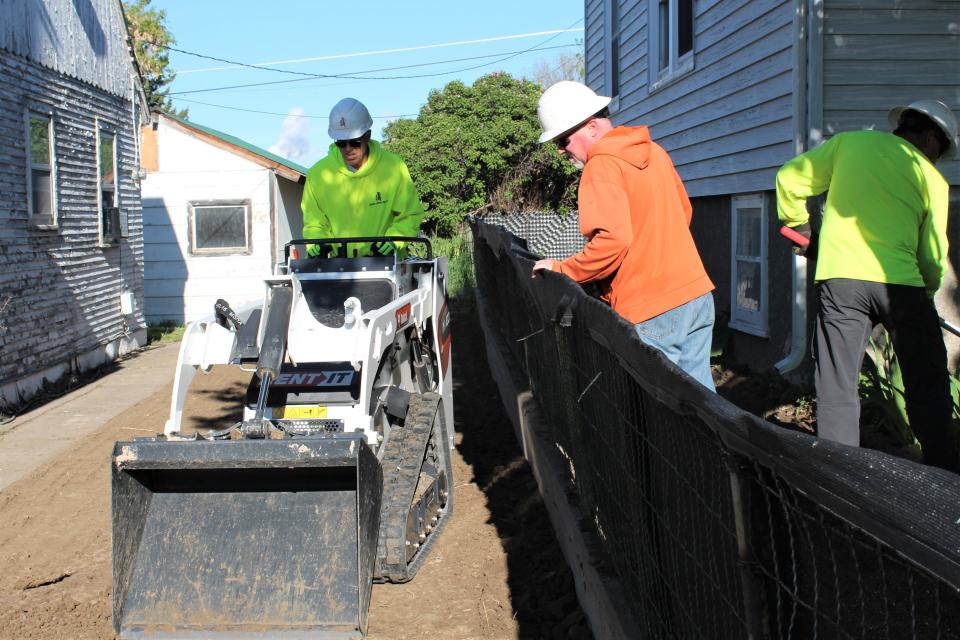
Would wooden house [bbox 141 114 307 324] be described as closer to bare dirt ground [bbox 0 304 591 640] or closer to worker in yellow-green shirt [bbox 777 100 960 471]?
bare dirt ground [bbox 0 304 591 640]

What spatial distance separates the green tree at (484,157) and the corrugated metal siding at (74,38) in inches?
449

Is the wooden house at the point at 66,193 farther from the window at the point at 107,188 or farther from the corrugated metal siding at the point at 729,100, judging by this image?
the corrugated metal siding at the point at 729,100

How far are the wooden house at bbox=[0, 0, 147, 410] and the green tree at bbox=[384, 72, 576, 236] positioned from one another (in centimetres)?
1088

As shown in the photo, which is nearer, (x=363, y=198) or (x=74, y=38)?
(x=363, y=198)

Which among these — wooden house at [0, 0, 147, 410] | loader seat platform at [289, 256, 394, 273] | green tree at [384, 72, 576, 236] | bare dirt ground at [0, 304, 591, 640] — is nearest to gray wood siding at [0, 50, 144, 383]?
wooden house at [0, 0, 147, 410]

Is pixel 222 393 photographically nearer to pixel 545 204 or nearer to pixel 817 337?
pixel 817 337

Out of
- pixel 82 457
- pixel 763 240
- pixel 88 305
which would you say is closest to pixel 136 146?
pixel 88 305

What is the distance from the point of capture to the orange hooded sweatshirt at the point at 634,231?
4285 millimetres

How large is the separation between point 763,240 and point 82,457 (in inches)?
259

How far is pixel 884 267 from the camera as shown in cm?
480

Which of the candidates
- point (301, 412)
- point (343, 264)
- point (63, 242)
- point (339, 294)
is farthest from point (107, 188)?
point (301, 412)

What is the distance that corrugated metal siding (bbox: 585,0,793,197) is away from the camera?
914 cm

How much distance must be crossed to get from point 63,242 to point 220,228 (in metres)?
7.15

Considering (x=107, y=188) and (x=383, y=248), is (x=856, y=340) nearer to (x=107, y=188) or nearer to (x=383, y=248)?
(x=383, y=248)
